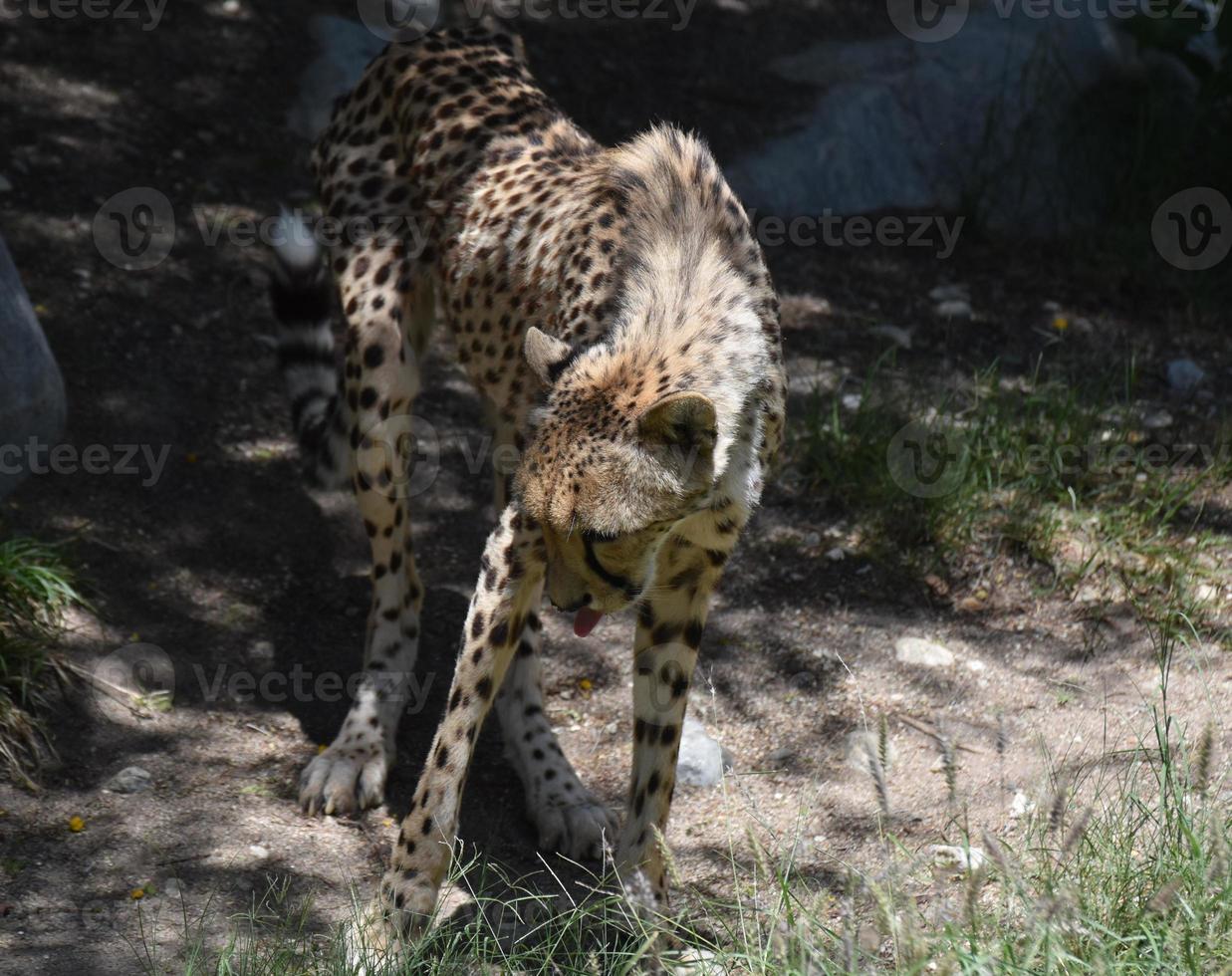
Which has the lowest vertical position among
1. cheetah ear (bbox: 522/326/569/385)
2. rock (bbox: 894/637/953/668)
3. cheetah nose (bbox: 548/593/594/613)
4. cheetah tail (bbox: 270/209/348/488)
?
rock (bbox: 894/637/953/668)

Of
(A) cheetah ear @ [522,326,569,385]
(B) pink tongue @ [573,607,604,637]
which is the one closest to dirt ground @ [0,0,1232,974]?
(B) pink tongue @ [573,607,604,637]

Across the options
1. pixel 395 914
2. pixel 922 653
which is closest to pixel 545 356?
pixel 395 914

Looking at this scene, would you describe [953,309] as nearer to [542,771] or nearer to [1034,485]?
[1034,485]

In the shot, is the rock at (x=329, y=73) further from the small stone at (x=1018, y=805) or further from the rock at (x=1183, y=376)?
the small stone at (x=1018, y=805)

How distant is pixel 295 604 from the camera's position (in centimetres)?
486

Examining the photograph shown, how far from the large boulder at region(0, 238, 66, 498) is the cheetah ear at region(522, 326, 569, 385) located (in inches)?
81.4

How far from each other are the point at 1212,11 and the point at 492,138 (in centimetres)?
461

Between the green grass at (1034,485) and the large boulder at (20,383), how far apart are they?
262cm

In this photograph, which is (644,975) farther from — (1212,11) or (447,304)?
(1212,11)

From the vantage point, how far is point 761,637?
4781mm

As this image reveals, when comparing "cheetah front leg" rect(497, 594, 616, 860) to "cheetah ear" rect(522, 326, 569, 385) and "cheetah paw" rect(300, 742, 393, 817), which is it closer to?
"cheetah paw" rect(300, 742, 393, 817)

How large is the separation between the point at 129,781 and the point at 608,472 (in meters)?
1.79

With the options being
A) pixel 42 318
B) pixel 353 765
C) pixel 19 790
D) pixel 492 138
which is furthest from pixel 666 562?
pixel 42 318

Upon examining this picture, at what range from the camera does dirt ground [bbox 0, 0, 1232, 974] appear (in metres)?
3.77
